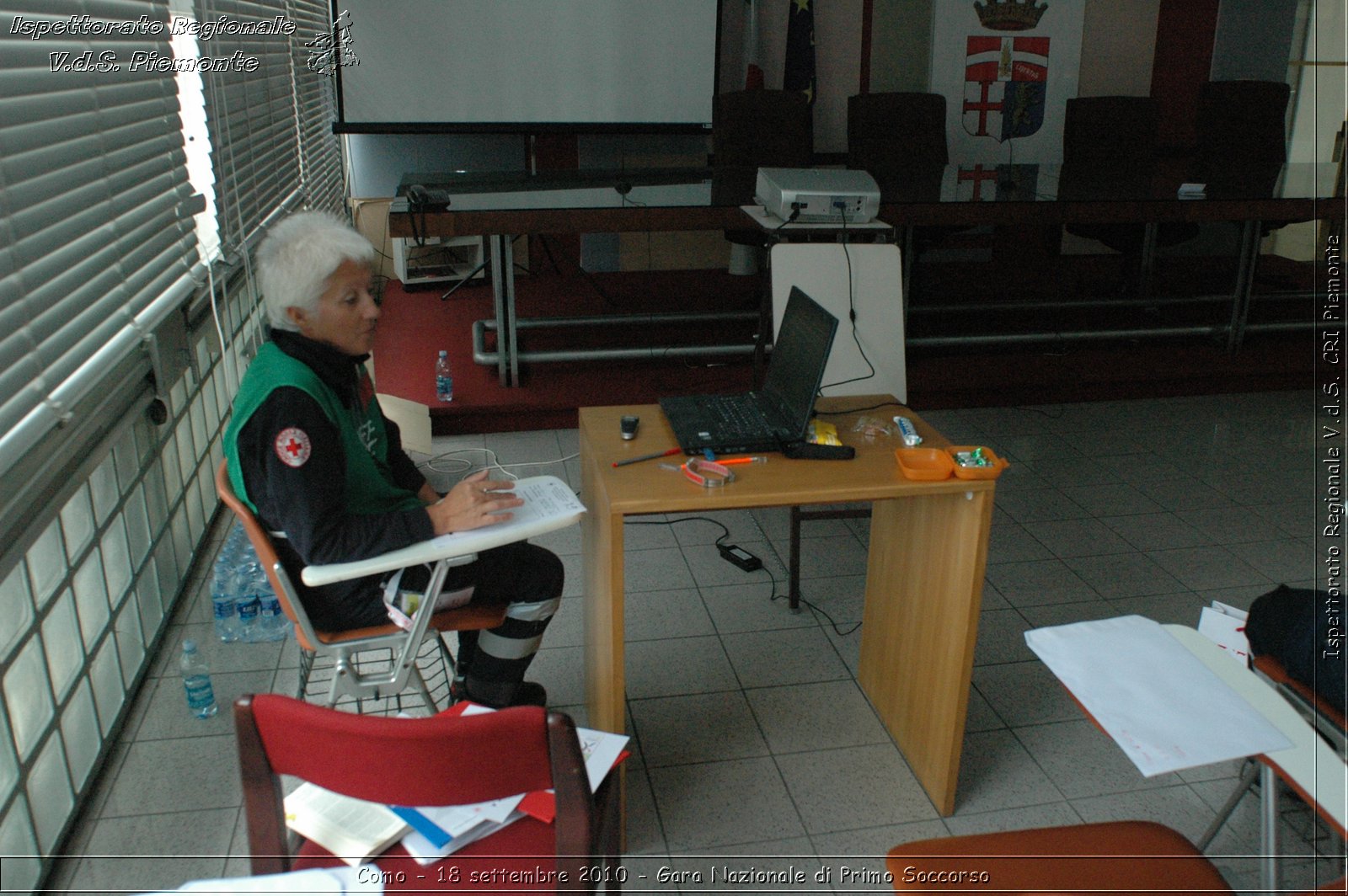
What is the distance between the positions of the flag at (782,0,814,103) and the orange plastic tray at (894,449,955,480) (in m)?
4.36

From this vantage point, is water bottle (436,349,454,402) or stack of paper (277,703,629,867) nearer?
stack of paper (277,703,629,867)

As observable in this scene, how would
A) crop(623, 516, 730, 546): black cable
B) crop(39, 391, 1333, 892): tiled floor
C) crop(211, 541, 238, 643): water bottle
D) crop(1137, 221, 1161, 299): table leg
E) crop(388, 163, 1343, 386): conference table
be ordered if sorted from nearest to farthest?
1. crop(39, 391, 1333, 892): tiled floor
2. crop(211, 541, 238, 643): water bottle
3. crop(623, 516, 730, 546): black cable
4. crop(388, 163, 1343, 386): conference table
5. crop(1137, 221, 1161, 299): table leg

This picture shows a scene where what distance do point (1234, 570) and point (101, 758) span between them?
3008mm

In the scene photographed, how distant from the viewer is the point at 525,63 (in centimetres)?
561

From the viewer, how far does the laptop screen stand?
2.00 m

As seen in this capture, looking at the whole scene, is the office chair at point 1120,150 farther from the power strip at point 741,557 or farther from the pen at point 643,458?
the pen at point 643,458

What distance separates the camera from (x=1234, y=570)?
10.00 ft

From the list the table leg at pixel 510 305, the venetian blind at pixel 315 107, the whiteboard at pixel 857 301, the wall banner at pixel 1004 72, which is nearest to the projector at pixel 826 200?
the whiteboard at pixel 857 301

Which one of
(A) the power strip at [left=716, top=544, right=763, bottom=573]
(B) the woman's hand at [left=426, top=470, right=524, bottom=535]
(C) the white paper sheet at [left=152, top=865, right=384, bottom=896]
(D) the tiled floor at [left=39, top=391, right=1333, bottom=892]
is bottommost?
(D) the tiled floor at [left=39, top=391, right=1333, bottom=892]

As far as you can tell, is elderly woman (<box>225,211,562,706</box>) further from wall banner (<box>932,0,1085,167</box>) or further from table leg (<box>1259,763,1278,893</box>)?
wall banner (<box>932,0,1085,167</box>)

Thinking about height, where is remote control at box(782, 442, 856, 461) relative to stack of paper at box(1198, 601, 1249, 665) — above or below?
above

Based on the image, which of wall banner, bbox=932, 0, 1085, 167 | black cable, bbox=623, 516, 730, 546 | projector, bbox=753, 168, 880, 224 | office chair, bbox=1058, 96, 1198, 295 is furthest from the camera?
wall banner, bbox=932, 0, 1085, 167

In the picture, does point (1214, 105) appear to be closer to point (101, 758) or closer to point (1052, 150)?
point (1052, 150)

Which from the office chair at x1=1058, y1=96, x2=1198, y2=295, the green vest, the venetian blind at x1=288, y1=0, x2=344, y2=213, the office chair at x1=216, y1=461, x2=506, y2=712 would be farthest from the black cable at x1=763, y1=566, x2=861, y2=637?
the office chair at x1=1058, y1=96, x2=1198, y2=295
